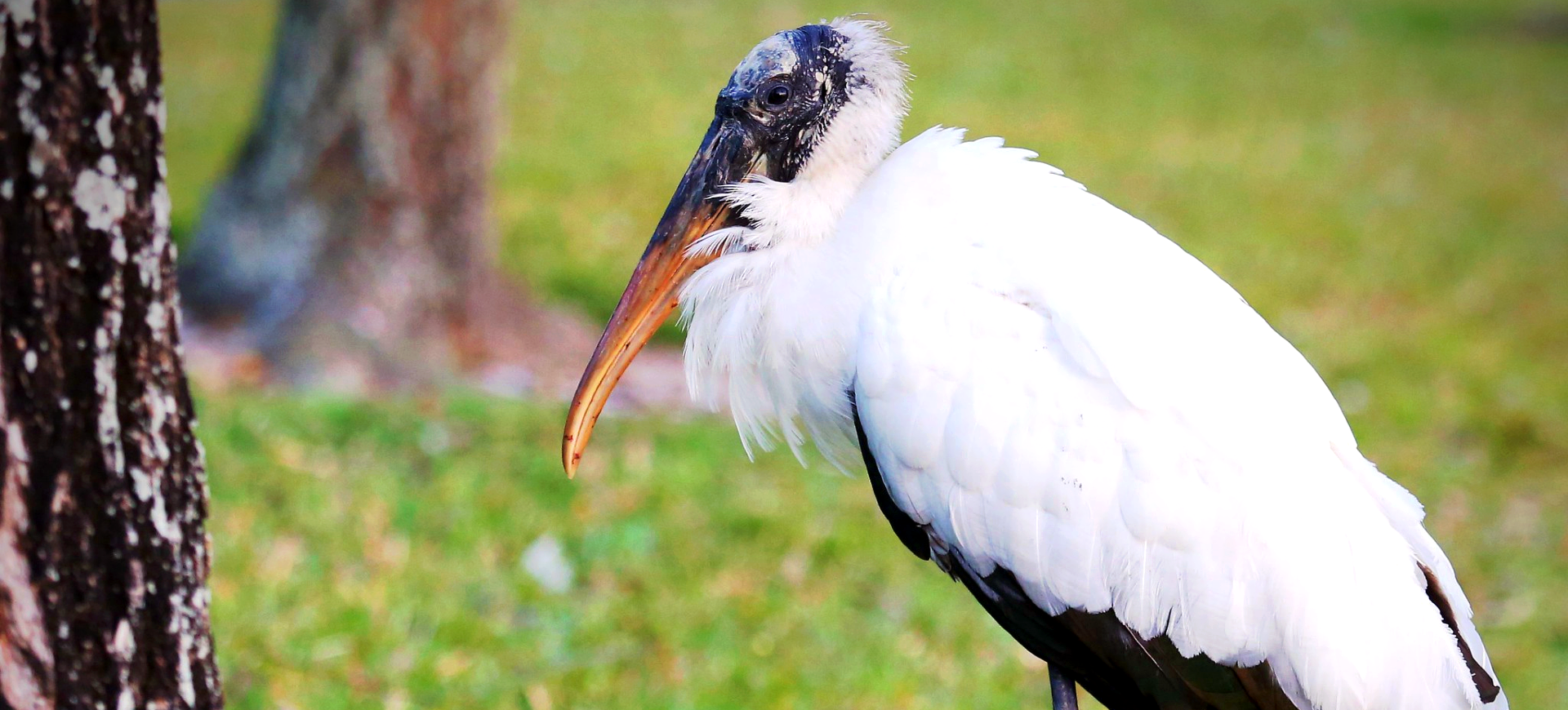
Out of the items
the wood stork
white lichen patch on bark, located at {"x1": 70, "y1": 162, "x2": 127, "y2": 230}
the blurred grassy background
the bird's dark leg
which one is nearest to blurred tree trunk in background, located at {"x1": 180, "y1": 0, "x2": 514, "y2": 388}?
the blurred grassy background

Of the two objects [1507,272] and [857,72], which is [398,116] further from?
[1507,272]

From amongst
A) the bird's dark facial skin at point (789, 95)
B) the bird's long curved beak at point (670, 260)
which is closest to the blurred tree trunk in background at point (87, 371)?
the bird's long curved beak at point (670, 260)

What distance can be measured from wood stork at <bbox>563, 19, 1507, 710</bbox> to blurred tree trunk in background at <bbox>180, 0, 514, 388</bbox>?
296 cm

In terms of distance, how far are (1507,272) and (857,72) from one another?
6206mm

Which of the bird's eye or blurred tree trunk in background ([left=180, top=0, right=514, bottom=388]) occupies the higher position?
blurred tree trunk in background ([left=180, top=0, right=514, bottom=388])

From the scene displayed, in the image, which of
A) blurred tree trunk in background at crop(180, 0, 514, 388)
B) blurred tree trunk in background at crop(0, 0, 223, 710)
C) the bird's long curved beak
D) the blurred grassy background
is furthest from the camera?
blurred tree trunk in background at crop(180, 0, 514, 388)

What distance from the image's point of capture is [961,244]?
227 cm

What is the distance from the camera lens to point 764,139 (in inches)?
96.4

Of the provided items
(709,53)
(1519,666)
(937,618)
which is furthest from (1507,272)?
(709,53)

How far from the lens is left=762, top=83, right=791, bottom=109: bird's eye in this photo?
2.42 metres

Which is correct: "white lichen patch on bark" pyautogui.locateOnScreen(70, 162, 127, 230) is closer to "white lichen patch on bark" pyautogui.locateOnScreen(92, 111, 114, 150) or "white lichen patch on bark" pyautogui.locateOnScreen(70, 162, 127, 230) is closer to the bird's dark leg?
"white lichen patch on bark" pyautogui.locateOnScreen(92, 111, 114, 150)

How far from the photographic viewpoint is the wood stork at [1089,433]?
2.16 m

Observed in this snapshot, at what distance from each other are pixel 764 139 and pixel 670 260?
0.85 feet

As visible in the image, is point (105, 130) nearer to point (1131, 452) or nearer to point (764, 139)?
point (764, 139)
